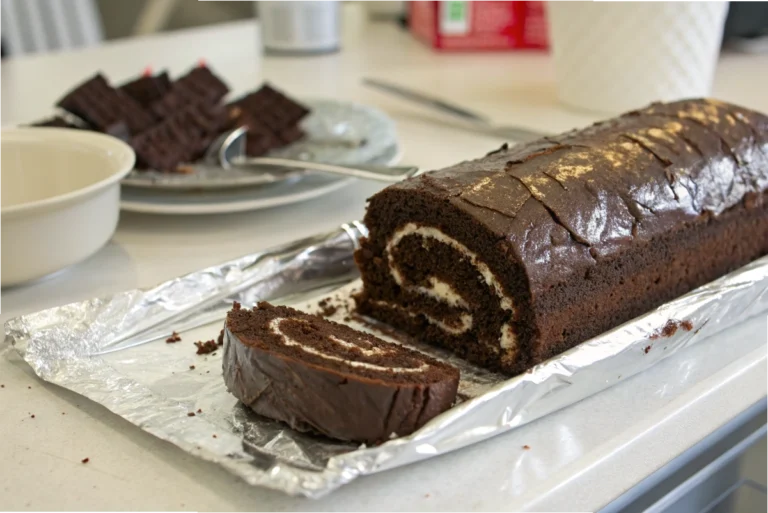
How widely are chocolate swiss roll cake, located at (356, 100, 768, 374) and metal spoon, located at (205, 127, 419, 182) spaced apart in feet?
0.93

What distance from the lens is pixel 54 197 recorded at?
1.40 meters

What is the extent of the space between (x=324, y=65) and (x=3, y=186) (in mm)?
1874

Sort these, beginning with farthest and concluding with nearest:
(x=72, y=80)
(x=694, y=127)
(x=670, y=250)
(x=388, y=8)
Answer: (x=388, y=8) < (x=72, y=80) < (x=694, y=127) < (x=670, y=250)

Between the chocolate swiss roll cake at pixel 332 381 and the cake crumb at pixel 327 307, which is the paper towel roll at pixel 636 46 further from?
the chocolate swiss roll cake at pixel 332 381

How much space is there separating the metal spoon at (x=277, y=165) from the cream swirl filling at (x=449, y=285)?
271mm

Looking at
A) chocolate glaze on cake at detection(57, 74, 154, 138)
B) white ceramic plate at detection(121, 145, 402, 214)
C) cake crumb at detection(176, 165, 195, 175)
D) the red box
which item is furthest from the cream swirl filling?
the red box

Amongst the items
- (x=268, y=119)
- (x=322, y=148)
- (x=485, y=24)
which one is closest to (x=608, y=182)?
(x=322, y=148)

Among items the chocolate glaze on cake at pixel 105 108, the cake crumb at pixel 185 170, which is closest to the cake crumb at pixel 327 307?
the cake crumb at pixel 185 170

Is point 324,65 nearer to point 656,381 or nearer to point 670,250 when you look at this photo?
point 670,250

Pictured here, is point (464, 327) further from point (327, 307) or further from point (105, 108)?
point (105, 108)

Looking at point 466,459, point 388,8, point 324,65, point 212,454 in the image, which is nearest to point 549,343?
point 466,459

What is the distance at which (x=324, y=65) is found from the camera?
332cm

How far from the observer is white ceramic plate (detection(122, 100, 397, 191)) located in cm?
173

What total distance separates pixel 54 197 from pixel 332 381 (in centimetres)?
67
